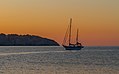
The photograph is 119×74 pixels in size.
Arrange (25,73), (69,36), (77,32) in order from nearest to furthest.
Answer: (25,73) < (69,36) < (77,32)

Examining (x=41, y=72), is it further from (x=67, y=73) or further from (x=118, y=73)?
(x=118, y=73)

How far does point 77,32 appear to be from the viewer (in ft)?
654

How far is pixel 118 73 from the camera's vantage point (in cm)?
7144

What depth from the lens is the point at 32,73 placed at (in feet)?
226

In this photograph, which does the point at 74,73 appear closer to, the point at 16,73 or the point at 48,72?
the point at 48,72

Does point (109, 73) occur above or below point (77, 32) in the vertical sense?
below

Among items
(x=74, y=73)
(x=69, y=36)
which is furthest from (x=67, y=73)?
(x=69, y=36)

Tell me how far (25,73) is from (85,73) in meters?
9.32

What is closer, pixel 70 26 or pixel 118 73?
pixel 118 73

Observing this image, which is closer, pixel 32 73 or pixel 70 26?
pixel 32 73

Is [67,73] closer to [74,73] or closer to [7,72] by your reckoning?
[74,73]

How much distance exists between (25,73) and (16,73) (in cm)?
135

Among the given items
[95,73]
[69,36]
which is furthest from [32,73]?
[69,36]

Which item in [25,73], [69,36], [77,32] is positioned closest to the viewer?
[25,73]
